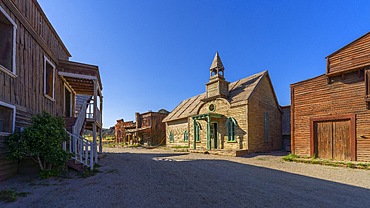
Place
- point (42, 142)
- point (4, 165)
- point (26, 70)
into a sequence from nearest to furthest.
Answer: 1. point (4, 165)
2. point (42, 142)
3. point (26, 70)

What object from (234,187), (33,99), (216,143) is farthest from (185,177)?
(216,143)

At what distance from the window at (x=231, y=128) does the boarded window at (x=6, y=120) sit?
14.5 meters

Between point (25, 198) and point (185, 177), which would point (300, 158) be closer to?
point (185, 177)

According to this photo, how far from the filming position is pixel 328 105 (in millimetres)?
12258

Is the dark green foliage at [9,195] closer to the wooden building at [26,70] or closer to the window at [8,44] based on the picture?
the wooden building at [26,70]

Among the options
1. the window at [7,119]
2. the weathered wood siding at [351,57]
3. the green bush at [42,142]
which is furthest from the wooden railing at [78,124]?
the weathered wood siding at [351,57]

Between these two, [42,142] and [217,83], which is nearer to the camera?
[42,142]

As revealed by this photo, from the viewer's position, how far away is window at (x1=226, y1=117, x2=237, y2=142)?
17.6 m

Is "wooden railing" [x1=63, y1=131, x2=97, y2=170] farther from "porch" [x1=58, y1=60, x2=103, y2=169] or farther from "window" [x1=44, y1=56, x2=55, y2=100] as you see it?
"window" [x1=44, y1=56, x2=55, y2=100]

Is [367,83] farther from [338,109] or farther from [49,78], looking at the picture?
[49,78]

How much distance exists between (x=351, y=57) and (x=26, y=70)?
15335 mm

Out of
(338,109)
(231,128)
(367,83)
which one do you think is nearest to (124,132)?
(231,128)

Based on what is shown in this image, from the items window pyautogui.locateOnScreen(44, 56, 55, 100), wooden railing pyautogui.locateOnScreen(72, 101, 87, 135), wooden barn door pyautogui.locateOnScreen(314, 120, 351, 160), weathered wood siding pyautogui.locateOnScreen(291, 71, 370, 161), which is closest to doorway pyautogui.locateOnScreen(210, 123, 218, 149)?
weathered wood siding pyautogui.locateOnScreen(291, 71, 370, 161)

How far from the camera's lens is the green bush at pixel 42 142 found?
6387 millimetres
